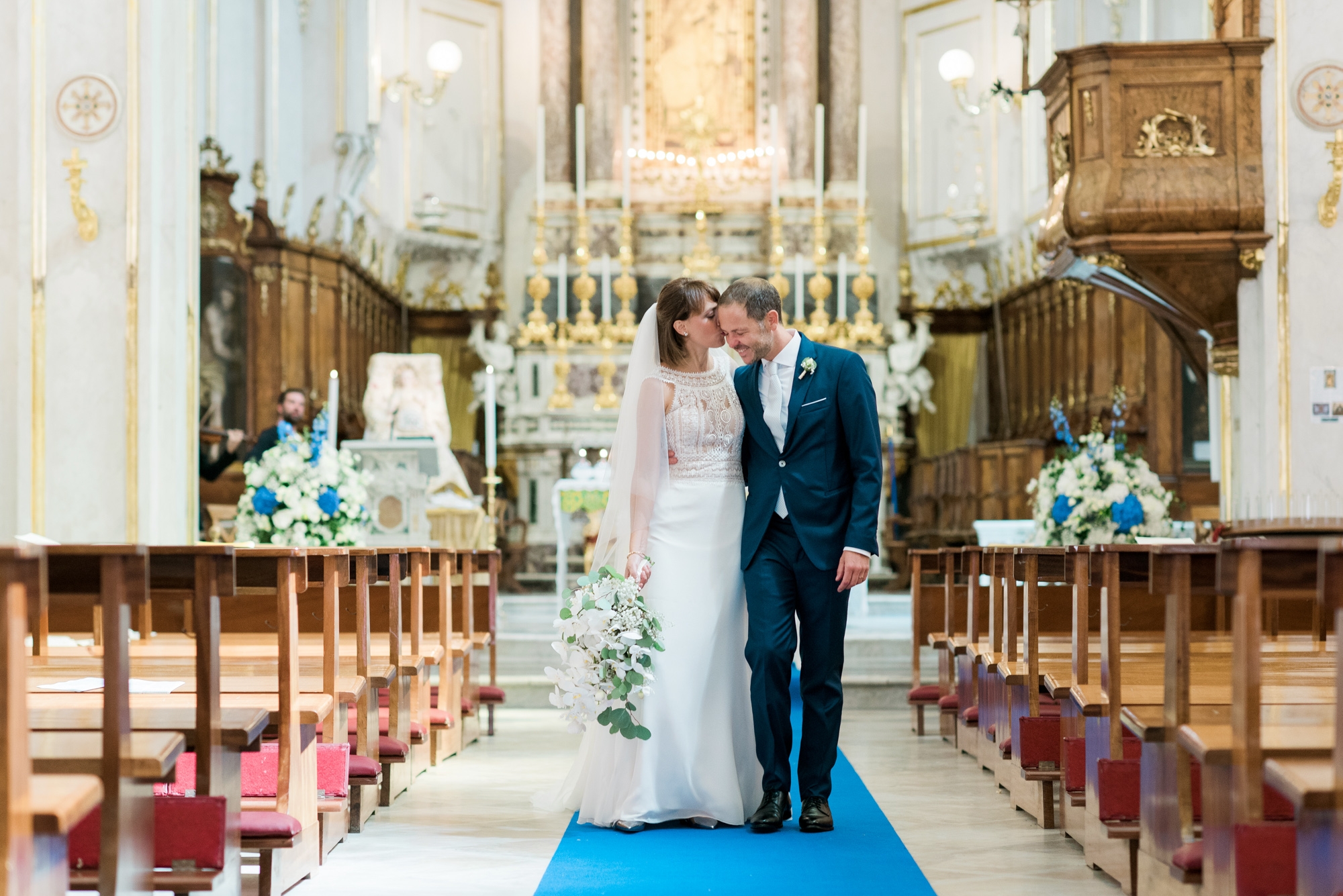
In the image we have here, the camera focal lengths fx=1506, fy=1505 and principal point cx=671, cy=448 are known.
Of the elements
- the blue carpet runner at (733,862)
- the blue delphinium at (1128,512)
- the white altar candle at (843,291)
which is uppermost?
the white altar candle at (843,291)

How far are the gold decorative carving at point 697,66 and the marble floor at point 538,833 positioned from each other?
36.9 feet

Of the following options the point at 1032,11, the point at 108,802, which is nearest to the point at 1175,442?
the point at 1032,11

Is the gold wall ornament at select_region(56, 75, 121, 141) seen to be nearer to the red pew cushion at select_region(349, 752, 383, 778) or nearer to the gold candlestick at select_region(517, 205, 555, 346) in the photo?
the red pew cushion at select_region(349, 752, 383, 778)

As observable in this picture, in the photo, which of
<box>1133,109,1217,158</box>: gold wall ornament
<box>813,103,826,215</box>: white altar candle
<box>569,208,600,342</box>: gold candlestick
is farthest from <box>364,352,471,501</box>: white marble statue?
<box>1133,109,1217,158</box>: gold wall ornament

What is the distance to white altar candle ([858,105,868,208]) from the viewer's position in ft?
50.1

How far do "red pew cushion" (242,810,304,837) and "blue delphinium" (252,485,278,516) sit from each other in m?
3.52

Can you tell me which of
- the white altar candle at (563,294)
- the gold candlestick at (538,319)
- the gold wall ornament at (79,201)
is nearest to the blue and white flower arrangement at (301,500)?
the gold wall ornament at (79,201)

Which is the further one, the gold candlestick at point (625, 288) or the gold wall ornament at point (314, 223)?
the gold candlestick at point (625, 288)

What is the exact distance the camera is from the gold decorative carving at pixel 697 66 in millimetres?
17000

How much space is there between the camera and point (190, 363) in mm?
8648

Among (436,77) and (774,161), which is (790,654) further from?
Result: (436,77)

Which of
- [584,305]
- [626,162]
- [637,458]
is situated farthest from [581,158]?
[637,458]

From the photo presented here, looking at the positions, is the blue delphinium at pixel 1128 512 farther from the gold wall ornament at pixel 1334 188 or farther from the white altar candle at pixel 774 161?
the white altar candle at pixel 774 161

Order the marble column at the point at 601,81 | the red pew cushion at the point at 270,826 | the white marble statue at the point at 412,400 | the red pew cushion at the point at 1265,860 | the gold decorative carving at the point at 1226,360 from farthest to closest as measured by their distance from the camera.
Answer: the marble column at the point at 601,81 < the white marble statue at the point at 412,400 < the gold decorative carving at the point at 1226,360 < the red pew cushion at the point at 270,826 < the red pew cushion at the point at 1265,860
